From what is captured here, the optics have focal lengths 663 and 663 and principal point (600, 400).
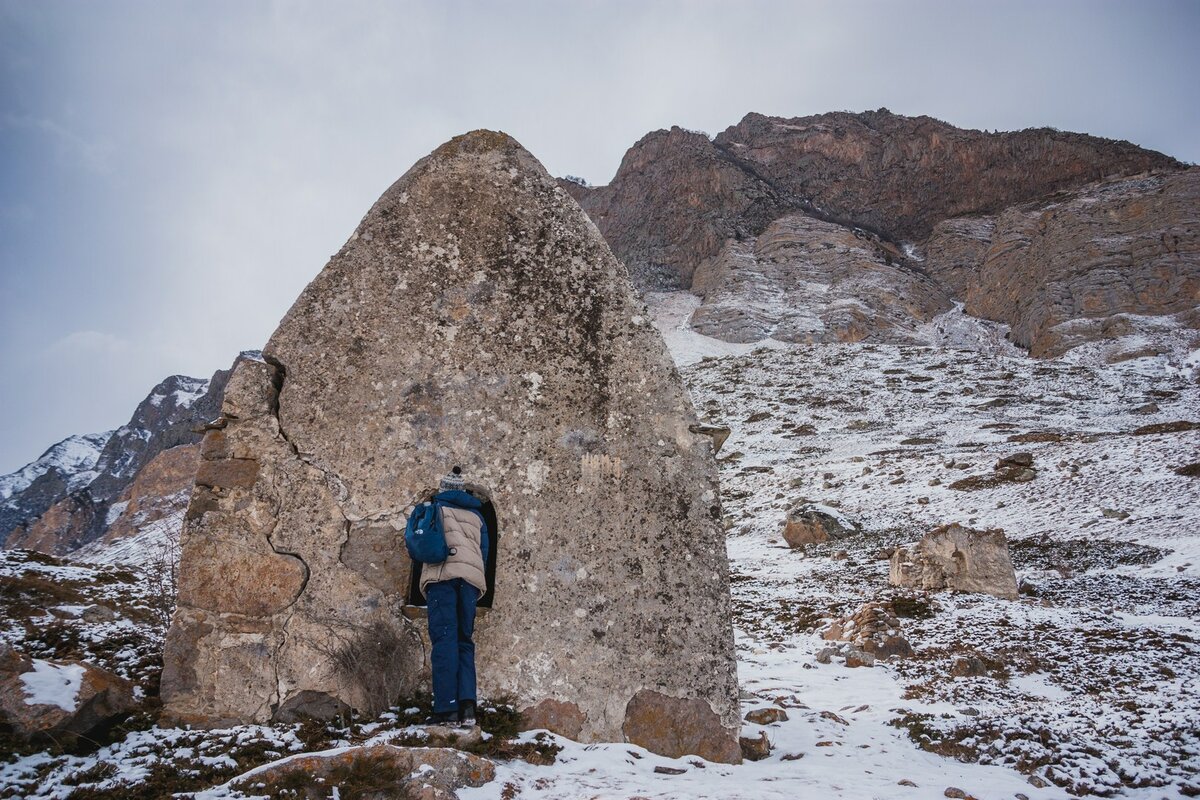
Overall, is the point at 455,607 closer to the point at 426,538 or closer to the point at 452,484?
the point at 426,538

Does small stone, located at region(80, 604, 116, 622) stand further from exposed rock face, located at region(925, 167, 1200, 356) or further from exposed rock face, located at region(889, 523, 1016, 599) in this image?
exposed rock face, located at region(925, 167, 1200, 356)

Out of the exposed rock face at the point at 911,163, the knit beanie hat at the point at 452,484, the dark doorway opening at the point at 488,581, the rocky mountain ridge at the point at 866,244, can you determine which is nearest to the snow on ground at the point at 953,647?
the dark doorway opening at the point at 488,581

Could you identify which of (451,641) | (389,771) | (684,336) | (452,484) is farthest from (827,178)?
(389,771)

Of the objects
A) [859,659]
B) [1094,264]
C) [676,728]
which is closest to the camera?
[676,728]

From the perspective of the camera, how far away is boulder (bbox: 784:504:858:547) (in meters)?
17.1

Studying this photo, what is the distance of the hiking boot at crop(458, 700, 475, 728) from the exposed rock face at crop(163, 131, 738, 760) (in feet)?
0.89

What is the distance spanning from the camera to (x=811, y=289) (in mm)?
67438

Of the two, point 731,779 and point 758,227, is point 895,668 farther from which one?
point 758,227

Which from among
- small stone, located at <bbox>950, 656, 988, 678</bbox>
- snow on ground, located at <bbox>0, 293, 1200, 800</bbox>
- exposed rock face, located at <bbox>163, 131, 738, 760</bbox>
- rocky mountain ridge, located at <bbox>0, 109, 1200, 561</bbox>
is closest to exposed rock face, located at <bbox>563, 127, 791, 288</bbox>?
rocky mountain ridge, located at <bbox>0, 109, 1200, 561</bbox>

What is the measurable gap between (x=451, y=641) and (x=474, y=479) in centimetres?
100

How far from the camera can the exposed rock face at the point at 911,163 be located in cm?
8069

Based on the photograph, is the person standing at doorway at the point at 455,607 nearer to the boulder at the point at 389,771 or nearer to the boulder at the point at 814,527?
the boulder at the point at 389,771

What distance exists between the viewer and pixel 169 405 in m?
91.6

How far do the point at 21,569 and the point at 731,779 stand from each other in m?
6.38
